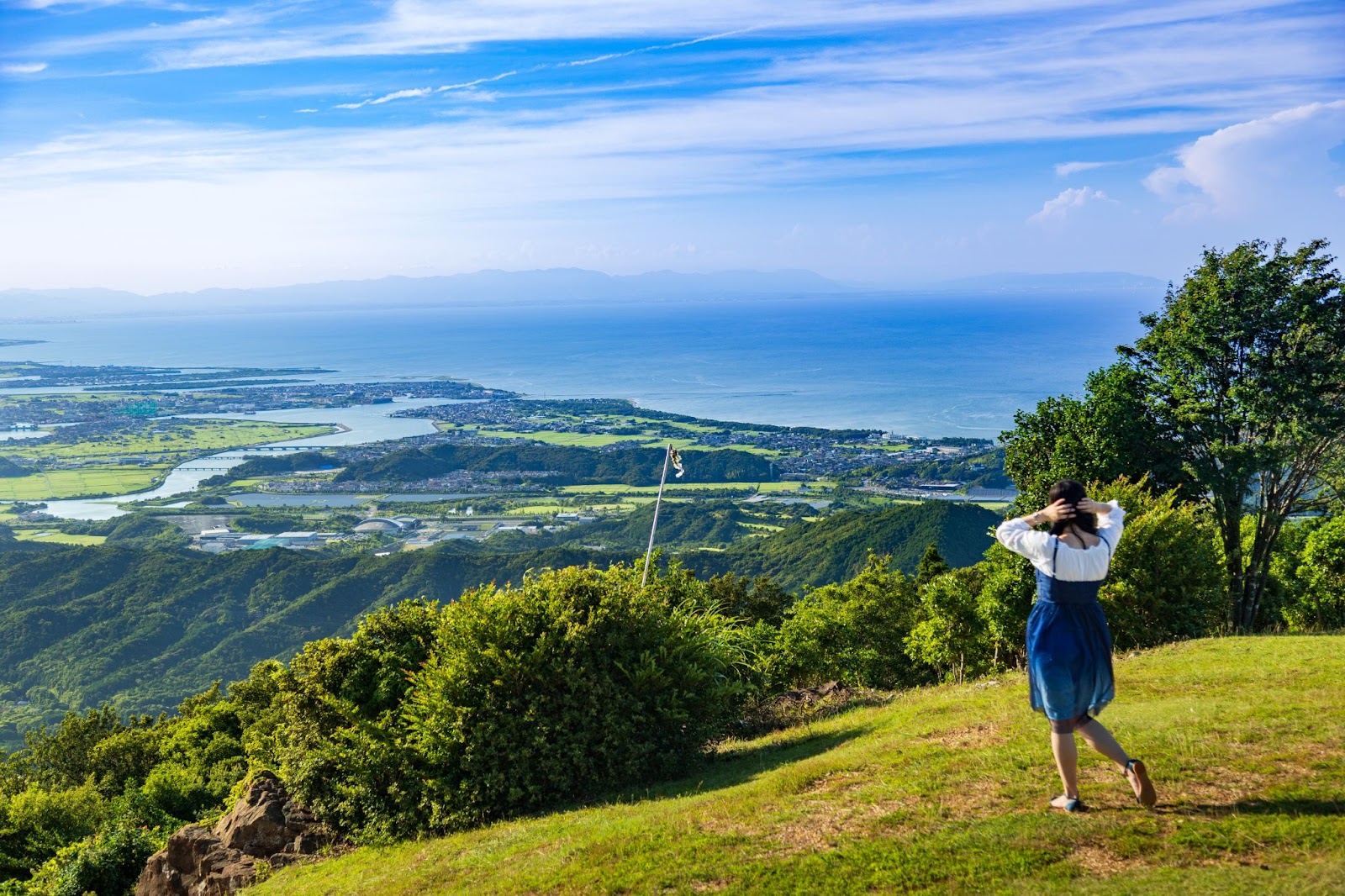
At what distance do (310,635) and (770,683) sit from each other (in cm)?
5106

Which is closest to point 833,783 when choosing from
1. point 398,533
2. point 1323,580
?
point 1323,580

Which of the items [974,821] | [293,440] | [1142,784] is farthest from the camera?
[293,440]

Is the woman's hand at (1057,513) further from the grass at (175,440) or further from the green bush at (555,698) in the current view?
the grass at (175,440)

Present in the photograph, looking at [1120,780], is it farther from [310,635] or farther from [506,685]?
[310,635]

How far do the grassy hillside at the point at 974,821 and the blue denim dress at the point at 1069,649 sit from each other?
3.12 ft

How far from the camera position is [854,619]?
89.5 ft

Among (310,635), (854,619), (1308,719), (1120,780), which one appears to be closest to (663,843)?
(1120,780)

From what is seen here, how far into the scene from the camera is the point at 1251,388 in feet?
55.4

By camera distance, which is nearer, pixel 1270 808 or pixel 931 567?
pixel 1270 808

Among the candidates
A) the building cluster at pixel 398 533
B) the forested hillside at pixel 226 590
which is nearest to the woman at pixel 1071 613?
the forested hillside at pixel 226 590

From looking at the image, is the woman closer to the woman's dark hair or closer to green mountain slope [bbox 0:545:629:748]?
the woman's dark hair

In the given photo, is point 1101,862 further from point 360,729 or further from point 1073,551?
point 360,729

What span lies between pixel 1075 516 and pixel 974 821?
256 centimetres

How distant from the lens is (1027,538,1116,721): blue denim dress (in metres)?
6.03
